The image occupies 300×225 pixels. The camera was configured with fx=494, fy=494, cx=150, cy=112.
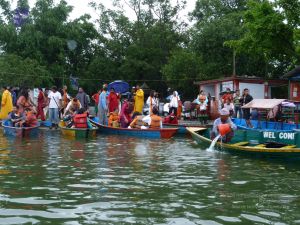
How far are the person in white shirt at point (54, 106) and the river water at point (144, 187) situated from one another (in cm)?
727

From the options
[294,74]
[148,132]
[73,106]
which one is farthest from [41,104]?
[294,74]

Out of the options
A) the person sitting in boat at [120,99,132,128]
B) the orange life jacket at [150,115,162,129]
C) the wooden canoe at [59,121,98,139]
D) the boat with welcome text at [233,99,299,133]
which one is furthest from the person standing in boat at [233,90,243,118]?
the wooden canoe at [59,121,98,139]

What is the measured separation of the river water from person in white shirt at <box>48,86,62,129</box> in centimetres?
727

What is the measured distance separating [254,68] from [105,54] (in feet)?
51.8

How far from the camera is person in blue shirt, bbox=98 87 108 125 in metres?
21.2

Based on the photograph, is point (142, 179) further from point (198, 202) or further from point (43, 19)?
point (43, 19)

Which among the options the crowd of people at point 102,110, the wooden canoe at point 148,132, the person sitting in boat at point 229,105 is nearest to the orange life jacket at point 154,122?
the crowd of people at point 102,110

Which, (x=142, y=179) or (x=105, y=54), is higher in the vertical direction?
(x=105, y=54)

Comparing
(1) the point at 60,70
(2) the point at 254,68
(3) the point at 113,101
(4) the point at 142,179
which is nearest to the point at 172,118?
(3) the point at 113,101

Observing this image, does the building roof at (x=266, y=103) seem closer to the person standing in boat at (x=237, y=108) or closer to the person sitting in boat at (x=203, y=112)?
the person standing in boat at (x=237, y=108)

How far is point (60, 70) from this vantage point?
4372 centimetres

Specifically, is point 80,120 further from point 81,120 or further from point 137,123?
point 137,123

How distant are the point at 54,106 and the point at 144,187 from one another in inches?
550

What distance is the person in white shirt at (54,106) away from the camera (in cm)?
2180
